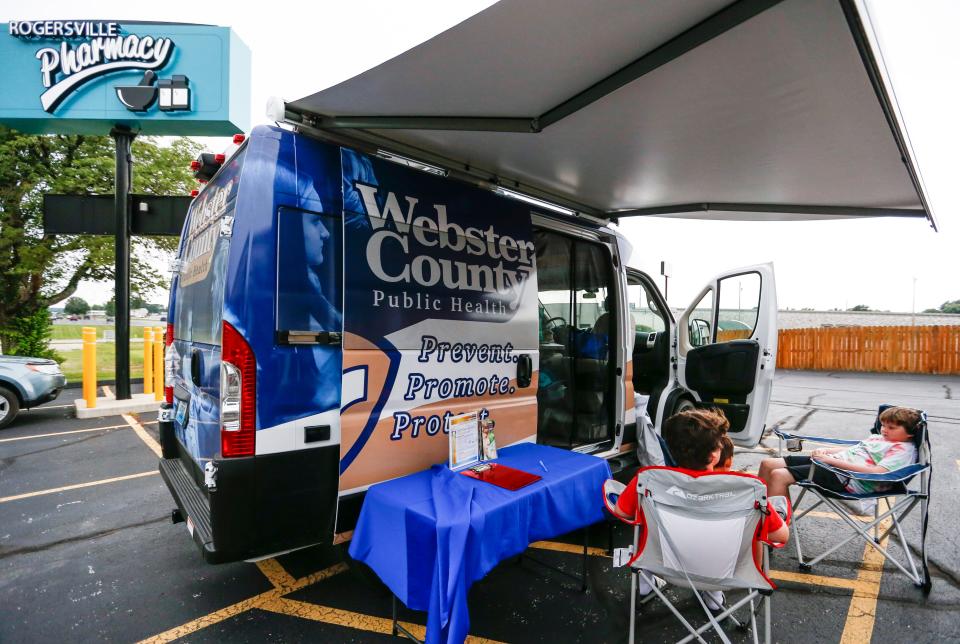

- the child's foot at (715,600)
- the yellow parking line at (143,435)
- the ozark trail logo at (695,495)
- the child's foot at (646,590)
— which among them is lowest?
the yellow parking line at (143,435)

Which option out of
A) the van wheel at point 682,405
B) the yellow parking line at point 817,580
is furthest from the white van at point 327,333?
the van wheel at point 682,405

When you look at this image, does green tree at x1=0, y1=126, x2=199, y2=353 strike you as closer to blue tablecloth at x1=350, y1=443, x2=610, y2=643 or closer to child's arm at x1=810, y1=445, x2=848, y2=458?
blue tablecloth at x1=350, y1=443, x2=610, y2=643

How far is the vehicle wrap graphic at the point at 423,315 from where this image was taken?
2.58 metres

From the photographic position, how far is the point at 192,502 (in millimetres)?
2721

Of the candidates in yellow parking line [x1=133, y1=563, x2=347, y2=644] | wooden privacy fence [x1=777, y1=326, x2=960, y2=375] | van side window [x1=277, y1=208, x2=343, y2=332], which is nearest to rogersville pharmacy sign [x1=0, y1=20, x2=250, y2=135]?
van side window [x1=277, y1=208, x2=343, y2=332]

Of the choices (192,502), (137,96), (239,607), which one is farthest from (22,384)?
(239,607)

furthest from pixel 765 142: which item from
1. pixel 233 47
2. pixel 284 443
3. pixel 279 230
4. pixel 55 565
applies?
pixel 233 47

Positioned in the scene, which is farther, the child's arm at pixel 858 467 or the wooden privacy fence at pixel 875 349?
the wooden privacy fence at pixel 875 349

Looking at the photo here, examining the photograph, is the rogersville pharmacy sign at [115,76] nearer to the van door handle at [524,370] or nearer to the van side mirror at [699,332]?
the van door handle at [524,370]

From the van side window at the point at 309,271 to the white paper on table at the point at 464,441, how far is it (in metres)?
0.89

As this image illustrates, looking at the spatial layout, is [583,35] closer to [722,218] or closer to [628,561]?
[628,561]

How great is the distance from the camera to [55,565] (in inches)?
126

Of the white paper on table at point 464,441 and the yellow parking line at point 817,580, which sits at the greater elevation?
the white paper on table at point 464,441

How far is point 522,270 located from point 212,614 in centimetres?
274
